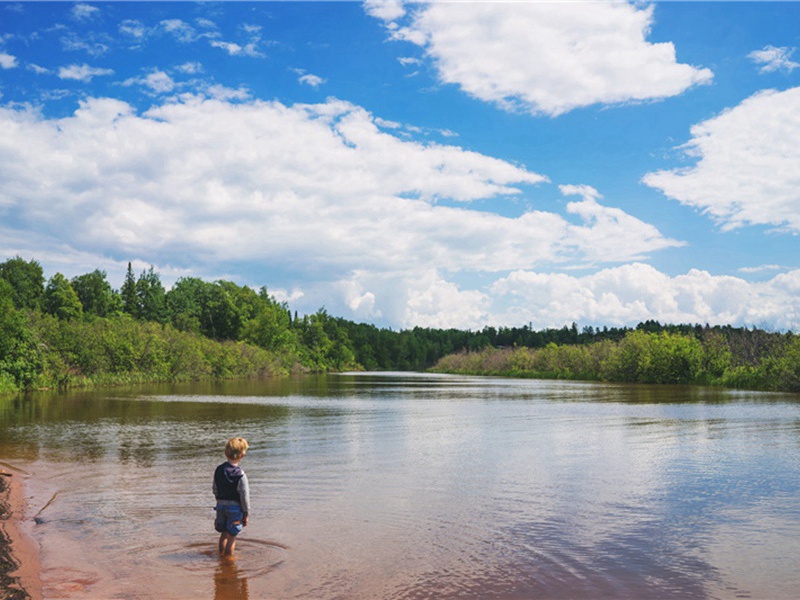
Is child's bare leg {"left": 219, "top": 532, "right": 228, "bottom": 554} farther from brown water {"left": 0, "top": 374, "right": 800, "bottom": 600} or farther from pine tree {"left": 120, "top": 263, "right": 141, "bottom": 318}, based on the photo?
pine tree {"left": 120, "top": 263, "right": 141, "bottom": 318}

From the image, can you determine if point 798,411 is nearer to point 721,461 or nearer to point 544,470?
point 721,461

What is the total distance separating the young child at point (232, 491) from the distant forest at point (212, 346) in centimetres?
4508

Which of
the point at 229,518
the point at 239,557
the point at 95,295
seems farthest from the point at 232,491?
the point at 95,295

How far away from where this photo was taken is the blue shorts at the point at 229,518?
30.9 ft

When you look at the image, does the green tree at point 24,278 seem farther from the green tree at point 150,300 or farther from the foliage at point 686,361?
the foliage at point 686,361

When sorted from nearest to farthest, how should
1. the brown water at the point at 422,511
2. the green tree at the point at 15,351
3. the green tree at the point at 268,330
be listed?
the brown water at the point at 422,511
the green tree at the point at 15,351
the green tree at the point at 268,330

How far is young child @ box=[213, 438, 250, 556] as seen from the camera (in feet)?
30.5

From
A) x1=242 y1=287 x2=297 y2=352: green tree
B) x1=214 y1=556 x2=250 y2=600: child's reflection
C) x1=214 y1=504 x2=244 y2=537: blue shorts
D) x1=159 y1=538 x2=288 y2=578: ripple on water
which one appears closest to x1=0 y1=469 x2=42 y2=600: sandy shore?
x1=159 y1=538 x2=288 y2=578: ripple on water

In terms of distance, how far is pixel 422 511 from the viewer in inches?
504

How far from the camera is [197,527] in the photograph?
11.4m

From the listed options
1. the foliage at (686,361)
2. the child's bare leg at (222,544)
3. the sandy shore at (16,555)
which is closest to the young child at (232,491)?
the child's bare leg at (222,544)

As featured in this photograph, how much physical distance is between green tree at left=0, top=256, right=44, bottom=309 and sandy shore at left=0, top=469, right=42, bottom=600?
344 ft

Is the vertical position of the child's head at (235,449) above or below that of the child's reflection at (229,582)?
above

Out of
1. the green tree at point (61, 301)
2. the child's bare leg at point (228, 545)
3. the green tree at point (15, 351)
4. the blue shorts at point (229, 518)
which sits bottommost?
the child's bare leg at point (228, 545)
